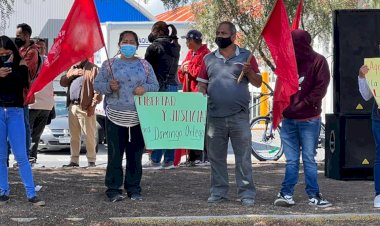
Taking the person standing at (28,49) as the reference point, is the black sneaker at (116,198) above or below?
below

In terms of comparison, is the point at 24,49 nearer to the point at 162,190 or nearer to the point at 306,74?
the point at 162,190

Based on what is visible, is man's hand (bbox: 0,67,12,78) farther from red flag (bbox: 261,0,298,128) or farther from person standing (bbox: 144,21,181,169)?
person standing (bbox: 144,21,181,169)

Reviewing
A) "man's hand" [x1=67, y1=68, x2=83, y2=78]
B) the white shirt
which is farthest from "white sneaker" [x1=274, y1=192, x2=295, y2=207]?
"man's hand" [x1=67, y1=68, x2=83, y2=78]

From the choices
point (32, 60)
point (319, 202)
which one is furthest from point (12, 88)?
point (319, 202)

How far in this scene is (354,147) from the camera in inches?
463

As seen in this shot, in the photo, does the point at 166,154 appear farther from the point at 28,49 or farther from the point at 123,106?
the point at 123,106

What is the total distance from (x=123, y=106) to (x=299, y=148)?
2006 millimetres

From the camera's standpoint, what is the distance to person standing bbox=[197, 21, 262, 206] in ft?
31.0

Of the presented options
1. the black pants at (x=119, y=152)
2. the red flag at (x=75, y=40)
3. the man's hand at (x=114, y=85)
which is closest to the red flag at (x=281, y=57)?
the black pants at (x=119, y=152)

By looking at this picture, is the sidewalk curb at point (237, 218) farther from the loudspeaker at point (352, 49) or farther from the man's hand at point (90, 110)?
the man's hand at point (90, 110)

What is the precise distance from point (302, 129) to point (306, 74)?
1.97 ft

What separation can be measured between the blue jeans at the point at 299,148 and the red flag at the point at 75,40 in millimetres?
2322

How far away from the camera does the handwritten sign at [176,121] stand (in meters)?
9.81

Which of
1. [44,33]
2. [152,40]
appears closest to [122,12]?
[44,33]
